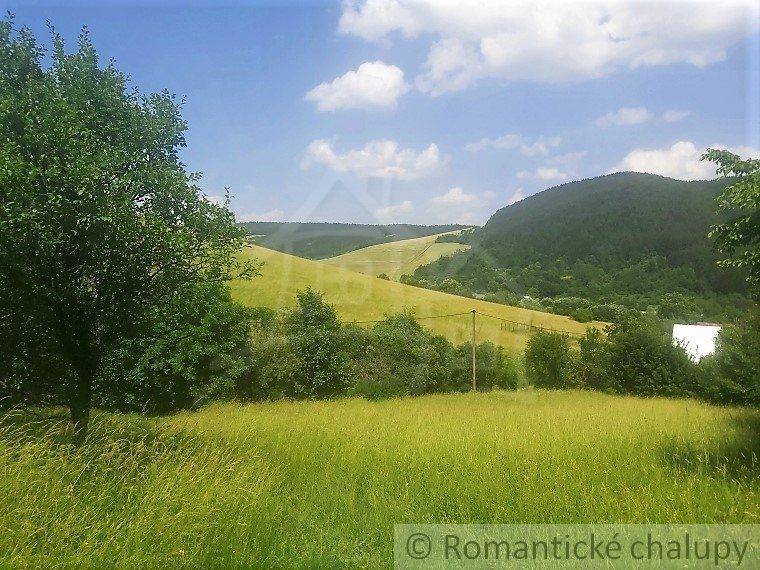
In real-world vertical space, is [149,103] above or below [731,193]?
above

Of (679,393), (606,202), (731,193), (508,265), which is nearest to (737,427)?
(731,193)

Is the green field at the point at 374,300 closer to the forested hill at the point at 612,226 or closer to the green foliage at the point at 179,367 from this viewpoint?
the forested hill at the point at 612,226

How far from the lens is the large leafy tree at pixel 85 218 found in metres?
7.39

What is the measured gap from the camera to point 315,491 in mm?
7574

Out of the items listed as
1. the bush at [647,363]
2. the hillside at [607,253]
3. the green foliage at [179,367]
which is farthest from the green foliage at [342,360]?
the hillside at [607,253]

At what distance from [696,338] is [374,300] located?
3047cm

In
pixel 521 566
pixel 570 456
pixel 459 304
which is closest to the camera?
pixel 521 566

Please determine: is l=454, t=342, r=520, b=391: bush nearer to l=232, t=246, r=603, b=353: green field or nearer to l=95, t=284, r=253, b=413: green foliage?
l=232, t=246, r=603, b=353: green field

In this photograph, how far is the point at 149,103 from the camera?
9664 millimetres

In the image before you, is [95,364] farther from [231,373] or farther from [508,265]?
[508,265]

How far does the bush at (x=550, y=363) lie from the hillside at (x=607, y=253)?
24726 millimetres

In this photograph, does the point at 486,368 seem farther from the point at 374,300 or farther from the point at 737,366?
the point at 374,300

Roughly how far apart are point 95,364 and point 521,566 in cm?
811

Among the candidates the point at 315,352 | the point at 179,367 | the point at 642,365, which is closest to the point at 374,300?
the point at 315,352
